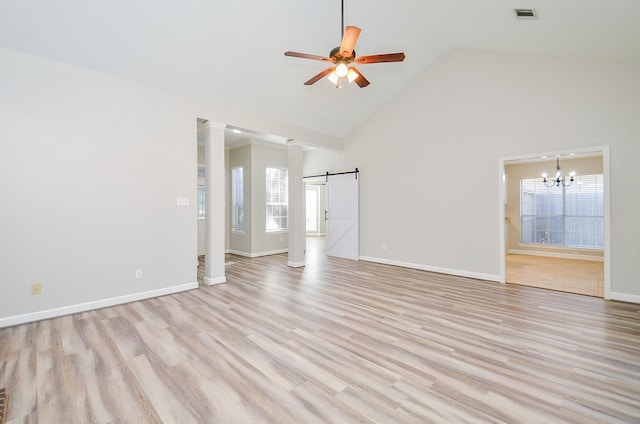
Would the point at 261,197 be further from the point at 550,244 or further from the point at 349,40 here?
the point at 550,244

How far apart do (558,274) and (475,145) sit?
3037 mm

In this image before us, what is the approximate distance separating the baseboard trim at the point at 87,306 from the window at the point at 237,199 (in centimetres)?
340

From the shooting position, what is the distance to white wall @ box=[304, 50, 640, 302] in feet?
12.2

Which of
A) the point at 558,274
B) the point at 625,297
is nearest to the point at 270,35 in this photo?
the point at 625,297

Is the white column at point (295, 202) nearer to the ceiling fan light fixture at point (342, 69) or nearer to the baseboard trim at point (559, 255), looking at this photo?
the ceiling fan light fixture at point (342, 69)

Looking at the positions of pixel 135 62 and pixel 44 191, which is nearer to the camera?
pixel 44 191

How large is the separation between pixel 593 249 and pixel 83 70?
10669 millimetres

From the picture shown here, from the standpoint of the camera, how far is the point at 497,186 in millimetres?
4684

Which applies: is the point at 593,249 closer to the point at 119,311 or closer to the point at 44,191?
the point at 119,311

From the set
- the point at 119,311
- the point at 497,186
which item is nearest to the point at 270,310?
the point at 119,311

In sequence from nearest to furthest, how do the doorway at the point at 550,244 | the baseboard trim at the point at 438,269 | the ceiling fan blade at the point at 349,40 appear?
the ceiling fan blade at the point at 349,40 → the doorway at the point at 550,244 → the baseboard trim at the point at 438,269

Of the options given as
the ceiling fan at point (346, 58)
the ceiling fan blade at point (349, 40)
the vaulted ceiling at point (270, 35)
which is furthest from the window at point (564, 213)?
the ceiling fan blade at point (349, 40)

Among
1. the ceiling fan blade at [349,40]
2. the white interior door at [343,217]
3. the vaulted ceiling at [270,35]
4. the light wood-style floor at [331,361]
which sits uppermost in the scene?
the vaulted ceiling at [270,35]

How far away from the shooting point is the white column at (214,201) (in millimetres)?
4441
